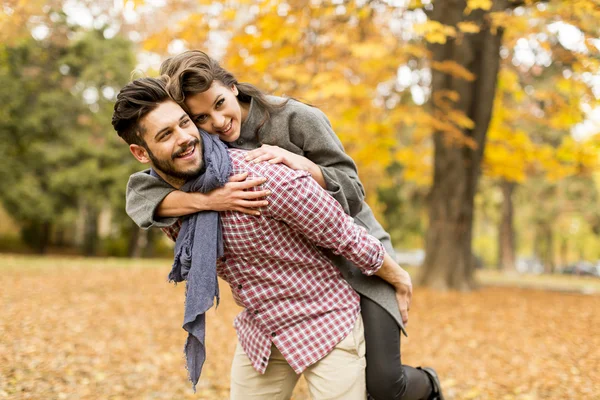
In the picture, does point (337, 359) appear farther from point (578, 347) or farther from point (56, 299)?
point (56, 299)

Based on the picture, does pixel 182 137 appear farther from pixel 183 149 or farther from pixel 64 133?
pixel 64 133

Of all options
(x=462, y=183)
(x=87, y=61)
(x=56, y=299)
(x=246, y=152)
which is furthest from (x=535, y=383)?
(x=87, y=61)

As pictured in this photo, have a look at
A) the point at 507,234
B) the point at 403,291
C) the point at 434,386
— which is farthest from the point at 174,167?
the point at 507,234

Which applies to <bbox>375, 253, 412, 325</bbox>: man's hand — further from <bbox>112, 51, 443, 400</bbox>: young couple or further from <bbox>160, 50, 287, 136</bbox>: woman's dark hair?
<bbox>160, 50, 287, 136</bbox>: woman's dark hair

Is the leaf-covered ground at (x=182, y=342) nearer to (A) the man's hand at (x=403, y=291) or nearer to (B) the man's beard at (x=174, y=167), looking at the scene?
(A) the man's hand at (x=403, y=291)

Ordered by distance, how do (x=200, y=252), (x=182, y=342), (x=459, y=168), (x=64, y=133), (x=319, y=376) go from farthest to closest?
(x=64, y=133)
(x=459, y=168)
(x=182, y=342)
(x=319, y=376)
(x=200, y=252)

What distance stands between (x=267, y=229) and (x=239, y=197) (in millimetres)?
178

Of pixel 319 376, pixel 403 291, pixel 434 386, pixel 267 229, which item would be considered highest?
pixel 267 229

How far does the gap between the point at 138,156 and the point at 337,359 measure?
47.8 inches

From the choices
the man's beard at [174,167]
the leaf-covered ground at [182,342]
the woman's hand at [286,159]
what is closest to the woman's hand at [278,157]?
the woman's hand at [286,159]

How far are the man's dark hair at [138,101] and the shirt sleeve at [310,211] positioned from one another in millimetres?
519

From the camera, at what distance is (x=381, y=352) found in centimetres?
246

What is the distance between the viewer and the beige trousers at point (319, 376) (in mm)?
2322

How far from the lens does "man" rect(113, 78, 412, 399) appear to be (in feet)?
7.09
